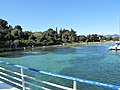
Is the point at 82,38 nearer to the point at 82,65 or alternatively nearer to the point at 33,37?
the point at 33,37

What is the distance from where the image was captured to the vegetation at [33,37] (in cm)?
11700

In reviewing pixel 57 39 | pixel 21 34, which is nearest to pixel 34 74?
pixel 21 34

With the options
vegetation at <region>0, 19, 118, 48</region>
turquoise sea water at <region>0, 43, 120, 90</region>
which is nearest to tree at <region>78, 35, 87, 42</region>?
vegetation at <region>0, 19, 118, 48</region>

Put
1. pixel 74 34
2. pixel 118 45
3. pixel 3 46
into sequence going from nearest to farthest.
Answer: pixel 118 45
pixel 3 46
pixel 74 34

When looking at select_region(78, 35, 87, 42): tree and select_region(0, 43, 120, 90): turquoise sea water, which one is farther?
select_region(78, 35, 87, 42): tree

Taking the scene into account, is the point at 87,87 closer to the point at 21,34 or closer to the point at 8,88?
the point at 8,88

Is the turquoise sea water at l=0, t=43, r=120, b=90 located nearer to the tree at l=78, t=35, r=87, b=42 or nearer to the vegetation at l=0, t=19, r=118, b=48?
the vegetation at l=0, t=19, r=118, b=48

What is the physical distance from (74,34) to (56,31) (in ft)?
55.7

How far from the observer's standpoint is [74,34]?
178750mm

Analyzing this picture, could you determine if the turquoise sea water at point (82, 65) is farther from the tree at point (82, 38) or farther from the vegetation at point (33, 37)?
the tree at point (82, 38)

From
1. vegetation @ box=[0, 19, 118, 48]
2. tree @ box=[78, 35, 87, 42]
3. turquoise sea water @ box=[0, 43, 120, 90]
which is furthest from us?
tree @ box=[78, 35, 87, 42]

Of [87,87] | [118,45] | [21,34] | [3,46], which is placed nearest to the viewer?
[87,87]

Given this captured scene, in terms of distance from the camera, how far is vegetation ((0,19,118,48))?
11700 cm

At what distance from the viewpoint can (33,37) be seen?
13762cm
